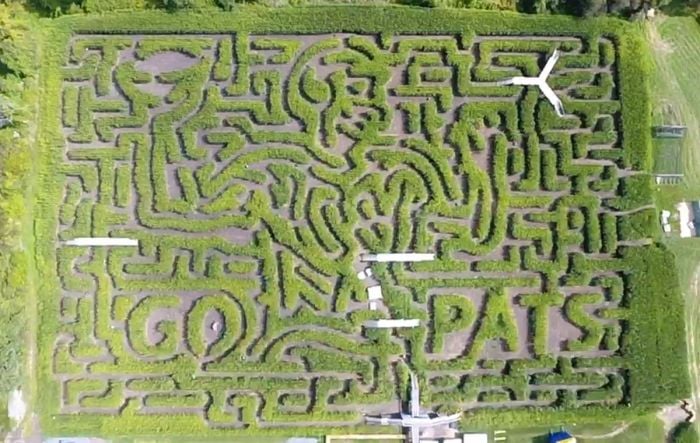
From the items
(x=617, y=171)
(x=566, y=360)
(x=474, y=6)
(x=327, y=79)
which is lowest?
(x=566, y=360)

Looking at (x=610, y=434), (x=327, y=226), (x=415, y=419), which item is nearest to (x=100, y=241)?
(x=327, y=226)

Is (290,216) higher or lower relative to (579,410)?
higher

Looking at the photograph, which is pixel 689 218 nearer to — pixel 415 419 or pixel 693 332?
pixel 693 332

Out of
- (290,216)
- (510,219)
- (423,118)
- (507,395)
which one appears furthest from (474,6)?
(507,395)

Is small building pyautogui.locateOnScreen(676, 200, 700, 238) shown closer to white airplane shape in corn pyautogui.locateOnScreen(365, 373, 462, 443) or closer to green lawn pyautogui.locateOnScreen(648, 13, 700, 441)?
green lawn pyautogui.locateOnScreen(648, 13, 700, 441)

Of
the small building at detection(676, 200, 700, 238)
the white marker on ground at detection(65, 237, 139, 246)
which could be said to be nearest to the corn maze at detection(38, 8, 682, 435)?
the white marker on ground at detection(65, 237, 139, 246)

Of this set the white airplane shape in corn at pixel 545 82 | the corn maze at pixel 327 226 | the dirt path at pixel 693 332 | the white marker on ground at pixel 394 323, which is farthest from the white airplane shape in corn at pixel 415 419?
the white airplane shape in corn at pixel 545 82

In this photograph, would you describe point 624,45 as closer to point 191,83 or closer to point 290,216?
point 290,216
